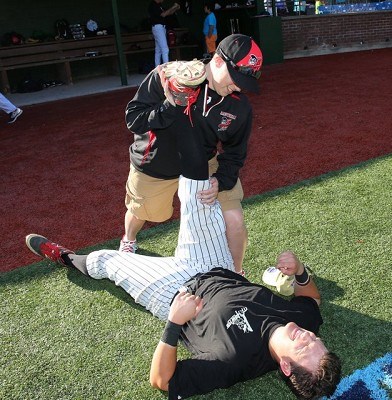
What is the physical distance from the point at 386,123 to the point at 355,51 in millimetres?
9816

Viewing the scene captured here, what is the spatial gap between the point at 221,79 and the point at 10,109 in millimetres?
6968

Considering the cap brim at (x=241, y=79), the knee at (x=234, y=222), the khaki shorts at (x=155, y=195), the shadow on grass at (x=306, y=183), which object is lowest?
the shadow on grass at (x=306, y=183)

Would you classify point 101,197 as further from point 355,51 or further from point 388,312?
point 355,51

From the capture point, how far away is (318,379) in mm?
2205

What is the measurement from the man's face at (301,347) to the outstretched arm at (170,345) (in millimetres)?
467

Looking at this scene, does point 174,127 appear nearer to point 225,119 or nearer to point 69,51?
point 225,119

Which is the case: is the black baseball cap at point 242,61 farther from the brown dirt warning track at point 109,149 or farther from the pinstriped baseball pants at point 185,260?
the brown dirt warning track at point 109,149

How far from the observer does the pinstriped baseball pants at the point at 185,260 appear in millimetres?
2920

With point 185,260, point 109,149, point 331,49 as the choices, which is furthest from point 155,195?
point 331,49

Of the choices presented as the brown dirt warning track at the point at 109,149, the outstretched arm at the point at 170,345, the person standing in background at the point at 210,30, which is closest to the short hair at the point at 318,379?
the outstretched arm at the point at 170,345

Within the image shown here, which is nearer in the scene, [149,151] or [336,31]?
[149,151]

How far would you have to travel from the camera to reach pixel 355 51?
15.6 metres

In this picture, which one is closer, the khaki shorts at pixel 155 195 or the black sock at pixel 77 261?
the khaki shorts at pixel 155 195

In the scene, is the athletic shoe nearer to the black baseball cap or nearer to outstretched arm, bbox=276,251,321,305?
outstretched arm, bbox=276,251,321,305
